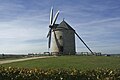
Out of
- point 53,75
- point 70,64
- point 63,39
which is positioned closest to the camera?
point 53,75

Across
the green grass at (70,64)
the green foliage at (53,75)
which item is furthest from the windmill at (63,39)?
the green foliage at (53,75)

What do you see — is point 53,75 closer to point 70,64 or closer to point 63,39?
point 70,64

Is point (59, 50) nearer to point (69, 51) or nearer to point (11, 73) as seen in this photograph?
point (69, 51)

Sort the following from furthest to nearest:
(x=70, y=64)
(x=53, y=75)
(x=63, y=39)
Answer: (x=63, y=39) < (x=70, y=64) < (x=53, y=75)

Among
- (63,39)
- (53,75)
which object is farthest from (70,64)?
(63,39)

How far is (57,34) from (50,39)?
10.6 ft

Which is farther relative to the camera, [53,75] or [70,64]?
[70,64]

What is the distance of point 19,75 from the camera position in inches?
554

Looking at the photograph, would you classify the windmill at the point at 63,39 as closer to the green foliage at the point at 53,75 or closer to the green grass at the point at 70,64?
the green grass at the point at 70,64

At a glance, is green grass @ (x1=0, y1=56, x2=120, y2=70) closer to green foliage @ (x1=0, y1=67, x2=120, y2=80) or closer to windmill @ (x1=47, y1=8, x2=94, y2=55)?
green foliage @ (x1=0, y1=67, x2=120, y2=80)

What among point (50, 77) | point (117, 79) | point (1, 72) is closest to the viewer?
point (117, 79)

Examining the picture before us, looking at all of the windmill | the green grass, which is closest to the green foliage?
the green grass

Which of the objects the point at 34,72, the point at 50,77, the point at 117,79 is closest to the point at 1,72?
the point at 34,72

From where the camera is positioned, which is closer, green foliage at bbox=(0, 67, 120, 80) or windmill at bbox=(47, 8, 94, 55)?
green foliage at bbox=(0, 67, 120, 80)
